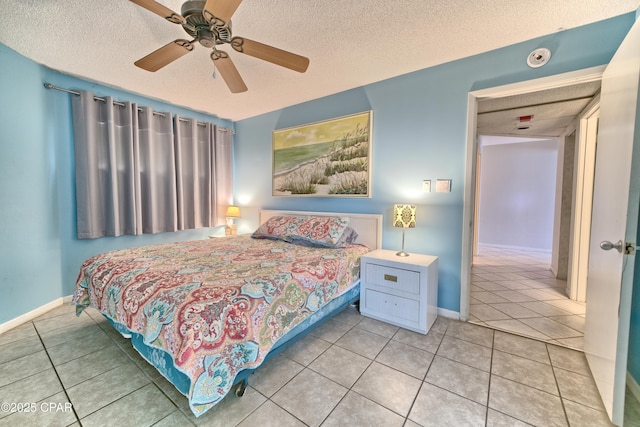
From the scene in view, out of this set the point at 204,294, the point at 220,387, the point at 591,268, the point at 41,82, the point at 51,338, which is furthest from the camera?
the point at 41,82

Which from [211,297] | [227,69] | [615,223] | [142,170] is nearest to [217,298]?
[211,297]

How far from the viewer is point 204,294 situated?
1.34 metres

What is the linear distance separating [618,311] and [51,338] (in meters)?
3.80

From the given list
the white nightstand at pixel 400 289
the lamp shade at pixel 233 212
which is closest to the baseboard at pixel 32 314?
the lamp shade at pixel 233 212

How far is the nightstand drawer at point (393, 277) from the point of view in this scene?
2172 mm

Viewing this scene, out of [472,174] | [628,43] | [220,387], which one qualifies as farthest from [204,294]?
[628,43]

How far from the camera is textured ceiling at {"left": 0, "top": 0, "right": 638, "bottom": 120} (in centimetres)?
172

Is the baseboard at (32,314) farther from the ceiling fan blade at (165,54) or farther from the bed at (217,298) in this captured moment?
the ceiling fan blade at (165,54)

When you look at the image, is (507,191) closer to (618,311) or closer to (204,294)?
(618,311)

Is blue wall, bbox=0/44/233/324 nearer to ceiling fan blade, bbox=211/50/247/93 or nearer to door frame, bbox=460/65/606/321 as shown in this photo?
ceiling fan blade, bbox=211/50/247/93

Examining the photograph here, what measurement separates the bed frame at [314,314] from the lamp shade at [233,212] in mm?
452

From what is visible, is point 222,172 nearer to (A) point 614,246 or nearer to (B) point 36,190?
(B) point 36,190

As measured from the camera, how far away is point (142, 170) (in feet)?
10.6

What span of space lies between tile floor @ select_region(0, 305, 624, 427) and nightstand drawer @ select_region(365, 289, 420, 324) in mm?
158
